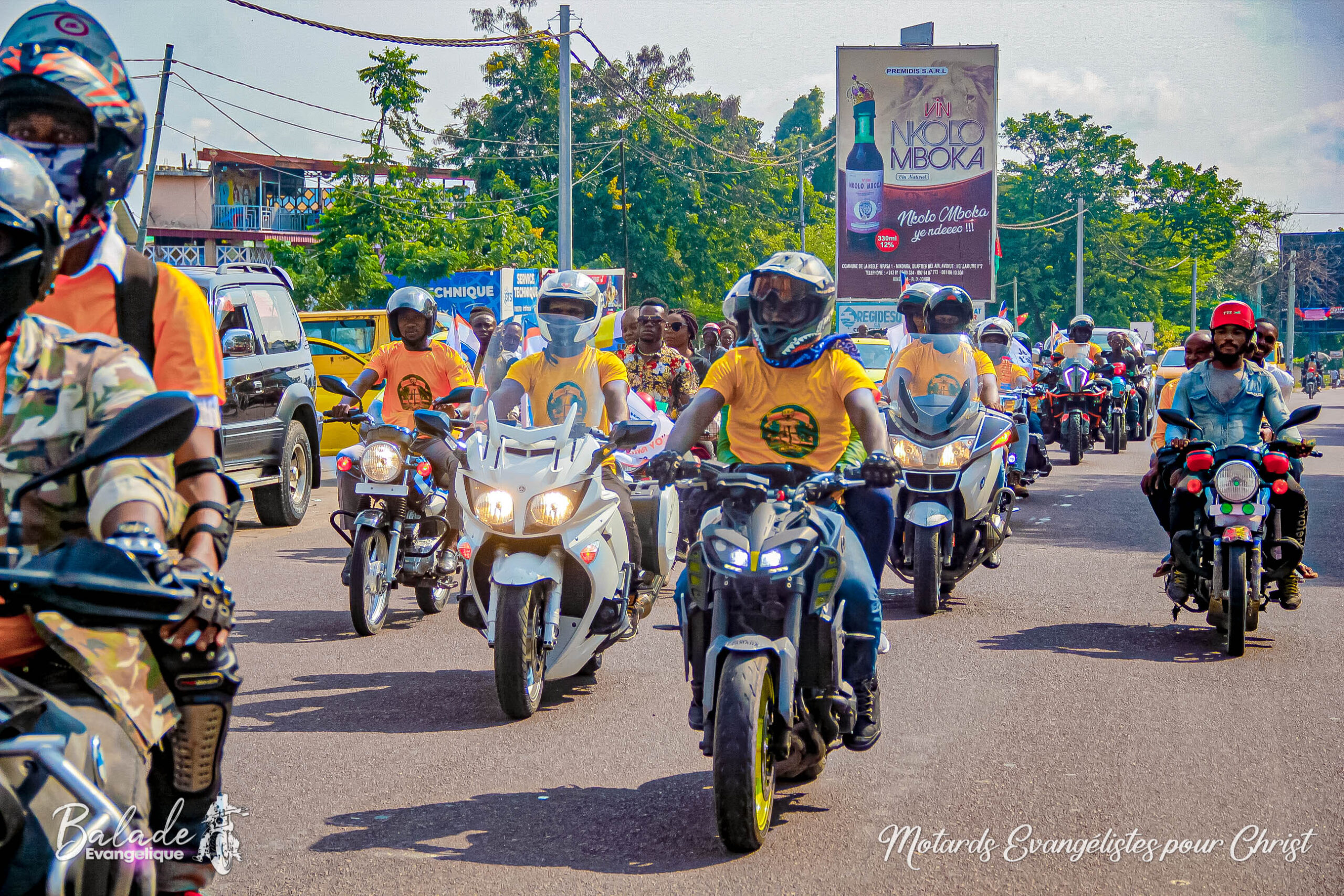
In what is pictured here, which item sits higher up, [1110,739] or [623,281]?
[623,281]

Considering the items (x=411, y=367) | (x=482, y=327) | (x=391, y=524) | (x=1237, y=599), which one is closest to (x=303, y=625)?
(x=391, y=524)

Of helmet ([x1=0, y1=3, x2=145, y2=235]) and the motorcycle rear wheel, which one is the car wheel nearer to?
the motorcycle rear wheel

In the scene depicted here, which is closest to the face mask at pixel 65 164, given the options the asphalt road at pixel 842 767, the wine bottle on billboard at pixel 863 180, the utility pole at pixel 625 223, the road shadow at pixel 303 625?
the asphalt road at pixel 842 767

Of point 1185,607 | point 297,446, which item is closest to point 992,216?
point 297,446

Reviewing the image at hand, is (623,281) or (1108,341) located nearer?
(1108,341)

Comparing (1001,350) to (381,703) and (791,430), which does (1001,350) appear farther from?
(791,430)

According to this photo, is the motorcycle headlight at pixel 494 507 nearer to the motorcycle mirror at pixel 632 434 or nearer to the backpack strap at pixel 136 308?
the motorcycle mirror at pixel 632 434

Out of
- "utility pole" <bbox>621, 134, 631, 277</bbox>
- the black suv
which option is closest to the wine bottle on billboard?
"utility pole" <bbox>621, 134, 631, 277</bbox>

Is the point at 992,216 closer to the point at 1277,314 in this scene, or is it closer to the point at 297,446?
the point at 297,446

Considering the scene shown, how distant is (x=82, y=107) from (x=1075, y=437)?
19827mm

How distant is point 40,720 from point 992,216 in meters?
36.6

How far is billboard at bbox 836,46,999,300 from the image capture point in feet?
119

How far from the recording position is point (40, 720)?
2191 mm

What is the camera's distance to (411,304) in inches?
360
